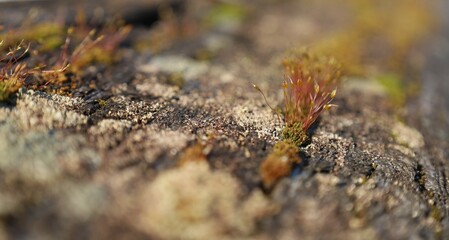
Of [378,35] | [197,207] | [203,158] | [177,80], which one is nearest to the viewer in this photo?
[197,207]

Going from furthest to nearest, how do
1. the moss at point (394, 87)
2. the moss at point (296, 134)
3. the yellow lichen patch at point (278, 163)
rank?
1. the moss at point (394, 87)
2. the moss at point (296, 134)
3. the yellow lichen patch at point (278, 163)

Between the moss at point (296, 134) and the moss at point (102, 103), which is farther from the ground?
the moss at point (102, 103)

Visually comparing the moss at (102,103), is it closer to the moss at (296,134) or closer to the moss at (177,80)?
the moss at (177,80)

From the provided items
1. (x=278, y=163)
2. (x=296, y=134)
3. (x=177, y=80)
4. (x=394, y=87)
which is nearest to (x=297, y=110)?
(x=296, y=134)

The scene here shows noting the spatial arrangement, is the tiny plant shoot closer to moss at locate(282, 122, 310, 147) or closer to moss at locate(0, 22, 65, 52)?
moss at locate(282, 122, 310, 147)

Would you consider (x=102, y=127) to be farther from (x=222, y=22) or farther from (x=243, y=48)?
(x=222, y=22)

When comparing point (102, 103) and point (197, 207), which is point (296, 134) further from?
point (102, 103)

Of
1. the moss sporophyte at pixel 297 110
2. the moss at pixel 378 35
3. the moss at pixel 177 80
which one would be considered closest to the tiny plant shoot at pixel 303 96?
the moss sporophyte at pixel 297 110
